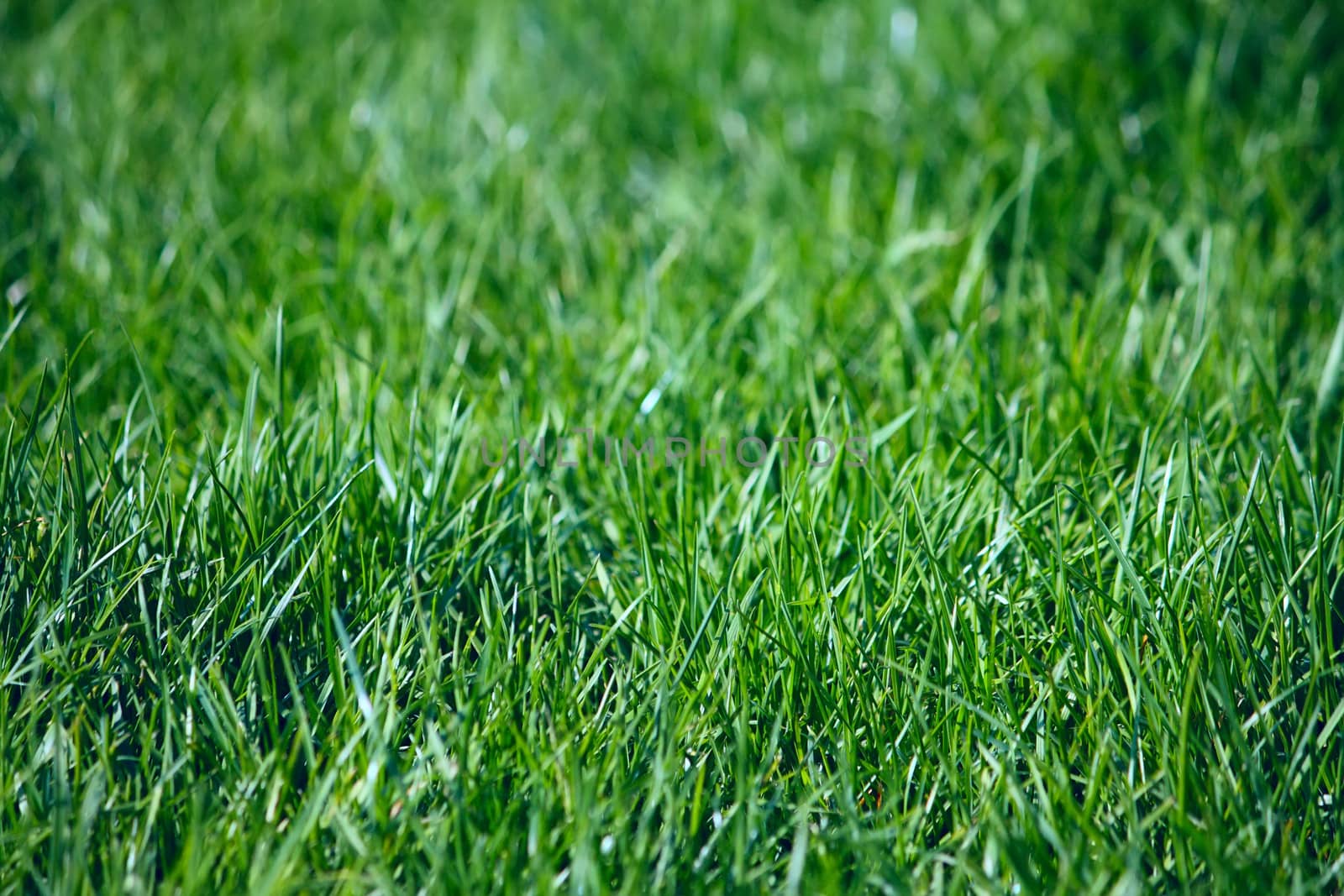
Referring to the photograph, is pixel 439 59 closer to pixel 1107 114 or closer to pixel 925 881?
pixel 1107 114

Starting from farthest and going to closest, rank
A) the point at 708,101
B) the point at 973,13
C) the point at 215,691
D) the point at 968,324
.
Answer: the point at 973,13
the point at 708,101
the point at 968,324
the point at 215,691

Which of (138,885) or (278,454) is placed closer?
(138,885)

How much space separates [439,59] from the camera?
296cm

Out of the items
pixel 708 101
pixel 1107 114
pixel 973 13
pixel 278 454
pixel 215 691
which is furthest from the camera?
pixel 973 13

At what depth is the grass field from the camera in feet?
4.02

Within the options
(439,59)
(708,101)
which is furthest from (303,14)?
(708,101)

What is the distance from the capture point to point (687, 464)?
1688 millimetres

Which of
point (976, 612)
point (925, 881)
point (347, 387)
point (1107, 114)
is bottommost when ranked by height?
point (925, 881)

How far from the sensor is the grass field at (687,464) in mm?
1226

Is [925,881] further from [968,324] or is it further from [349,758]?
[968,324]

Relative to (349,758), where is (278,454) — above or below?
above

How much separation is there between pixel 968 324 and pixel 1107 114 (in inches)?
41.1
